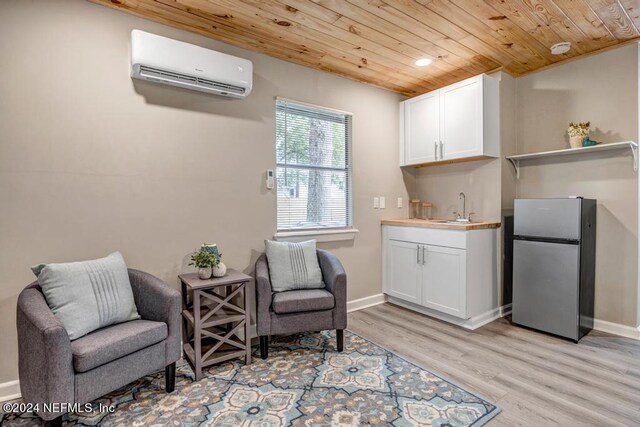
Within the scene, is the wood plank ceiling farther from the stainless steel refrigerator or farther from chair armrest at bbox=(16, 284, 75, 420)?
chair armrest at bbox=(16, 284, 75, 420)

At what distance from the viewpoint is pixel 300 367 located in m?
2.42

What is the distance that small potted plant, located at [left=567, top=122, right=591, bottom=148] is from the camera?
303 centimetres

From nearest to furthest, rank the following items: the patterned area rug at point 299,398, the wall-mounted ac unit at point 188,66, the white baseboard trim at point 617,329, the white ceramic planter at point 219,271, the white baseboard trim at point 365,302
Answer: the patterned area rug at point 299,398 → the wall-mounted ac unit at point 188,66 → the white ceramic planter at point 219,271 → the white baseboard trim at point 617,329 → the white baseboard trim at point 365,302

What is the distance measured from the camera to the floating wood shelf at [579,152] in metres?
2.83

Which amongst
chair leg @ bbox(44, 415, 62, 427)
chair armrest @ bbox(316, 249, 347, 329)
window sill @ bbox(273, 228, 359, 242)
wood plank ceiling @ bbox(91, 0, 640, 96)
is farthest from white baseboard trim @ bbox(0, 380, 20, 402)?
wood plank ceiling @ bbox(91, 0, 640, 96)

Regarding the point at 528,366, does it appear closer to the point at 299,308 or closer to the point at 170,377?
the point at 299,308

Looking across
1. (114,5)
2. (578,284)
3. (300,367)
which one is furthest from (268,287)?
(578,284)

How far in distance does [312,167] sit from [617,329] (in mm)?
3177

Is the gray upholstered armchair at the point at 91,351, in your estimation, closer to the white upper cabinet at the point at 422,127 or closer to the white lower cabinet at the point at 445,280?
the white lower cabinet at the point at 445,280

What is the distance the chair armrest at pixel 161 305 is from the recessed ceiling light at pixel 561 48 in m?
3.67

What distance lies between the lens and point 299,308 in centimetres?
255

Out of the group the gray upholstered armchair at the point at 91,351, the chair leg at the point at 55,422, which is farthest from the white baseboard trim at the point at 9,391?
the chair leg at the point at 55,422

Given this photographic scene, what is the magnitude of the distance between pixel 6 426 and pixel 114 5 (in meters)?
2.68

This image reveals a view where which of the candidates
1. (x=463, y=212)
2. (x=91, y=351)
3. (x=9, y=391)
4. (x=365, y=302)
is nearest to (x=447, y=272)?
(x=463, y=212)
